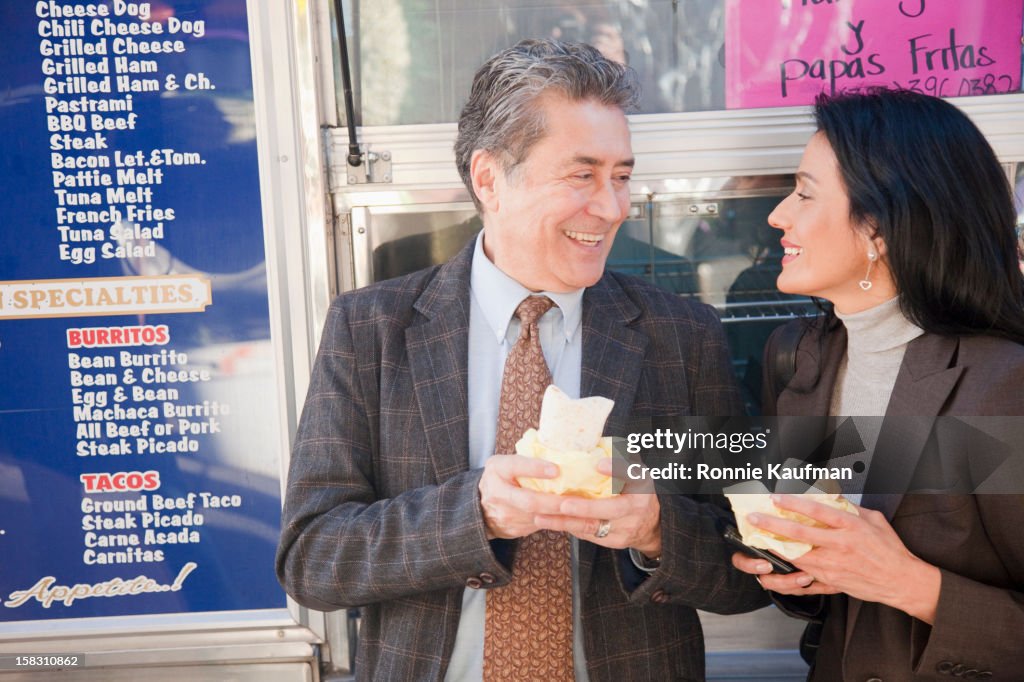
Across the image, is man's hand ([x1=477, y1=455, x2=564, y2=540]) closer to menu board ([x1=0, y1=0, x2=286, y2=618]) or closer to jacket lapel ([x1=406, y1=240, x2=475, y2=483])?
jacket lapel ([x1=406, y1=240, x2=475, y2=483])

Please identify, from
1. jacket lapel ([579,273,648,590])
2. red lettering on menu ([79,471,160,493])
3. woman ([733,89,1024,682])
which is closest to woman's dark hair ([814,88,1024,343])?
woman ([733,89,1024,682])

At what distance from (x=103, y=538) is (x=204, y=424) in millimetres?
459

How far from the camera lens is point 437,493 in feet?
5.62

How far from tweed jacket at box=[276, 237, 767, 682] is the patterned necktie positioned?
53 millimetres

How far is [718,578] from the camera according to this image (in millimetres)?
1780

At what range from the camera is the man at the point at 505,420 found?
1729 millimetres

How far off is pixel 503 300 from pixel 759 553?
0.78 meters

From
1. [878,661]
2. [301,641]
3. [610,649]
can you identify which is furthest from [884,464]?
[301,641]

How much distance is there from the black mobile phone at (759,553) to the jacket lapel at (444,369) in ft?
1.86

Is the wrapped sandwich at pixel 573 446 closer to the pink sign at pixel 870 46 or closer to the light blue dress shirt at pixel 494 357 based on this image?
the light blue dress shirt at pixel 494 357

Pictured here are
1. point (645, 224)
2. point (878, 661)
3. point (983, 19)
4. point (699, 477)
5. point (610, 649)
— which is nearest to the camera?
point (878, 661)

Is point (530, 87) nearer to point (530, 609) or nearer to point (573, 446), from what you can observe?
point (573, 446)

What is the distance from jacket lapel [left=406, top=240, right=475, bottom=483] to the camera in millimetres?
1845

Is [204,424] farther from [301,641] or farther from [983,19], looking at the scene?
[983,19]
